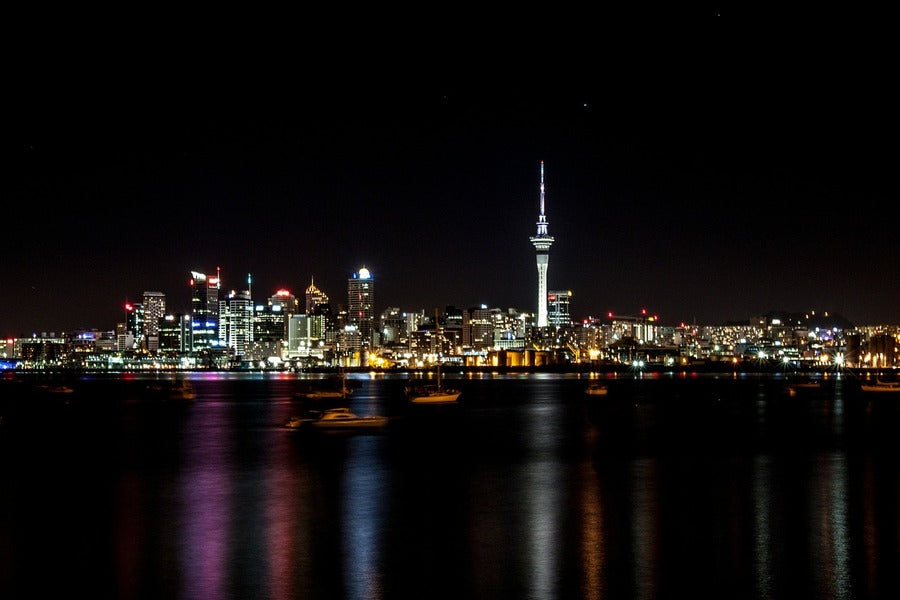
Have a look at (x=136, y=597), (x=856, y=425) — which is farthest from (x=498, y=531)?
(x=856, y=425)

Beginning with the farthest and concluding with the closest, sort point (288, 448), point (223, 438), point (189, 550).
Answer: point (223, 438)
point (288, 448)
point (189, 550)

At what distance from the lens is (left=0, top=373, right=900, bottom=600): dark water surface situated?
14.2 m

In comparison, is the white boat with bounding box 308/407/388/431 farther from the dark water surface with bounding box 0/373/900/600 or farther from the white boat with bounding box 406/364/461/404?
the white boat with bounding box 406/364/461/404

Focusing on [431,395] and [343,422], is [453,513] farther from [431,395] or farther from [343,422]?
[431,395]

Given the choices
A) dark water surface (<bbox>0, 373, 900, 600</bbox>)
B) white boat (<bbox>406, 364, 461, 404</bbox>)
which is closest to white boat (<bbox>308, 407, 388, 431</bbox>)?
dark water surface (<bbox>0, 373, 900, 600</bbox>)

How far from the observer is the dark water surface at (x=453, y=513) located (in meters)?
14.2

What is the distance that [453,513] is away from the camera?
20.0 meters

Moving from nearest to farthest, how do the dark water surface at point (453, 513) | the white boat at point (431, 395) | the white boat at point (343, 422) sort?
the dark water surface at point (453, 513)
the white boat at point (343, 422)
the white boat at point (431, 395)

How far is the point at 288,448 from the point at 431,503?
41.9ft

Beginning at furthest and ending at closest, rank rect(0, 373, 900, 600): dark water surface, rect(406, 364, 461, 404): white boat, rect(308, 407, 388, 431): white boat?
rect(406, 364, 461, 404): white boat
rect(308, 407, 388, 431): white boat
rect(0, 373, 900, 600): dark water surface

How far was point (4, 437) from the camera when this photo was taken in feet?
128

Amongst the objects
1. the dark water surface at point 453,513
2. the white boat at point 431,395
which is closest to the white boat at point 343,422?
the dark water surface at point 453,513

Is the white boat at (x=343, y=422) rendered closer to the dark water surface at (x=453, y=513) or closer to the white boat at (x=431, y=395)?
the dark water surface at (x=453, y=513)

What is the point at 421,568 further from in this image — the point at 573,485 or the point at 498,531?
the point at 573,485
